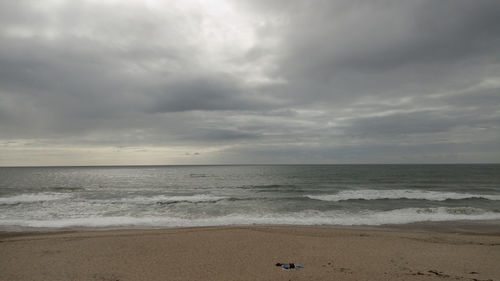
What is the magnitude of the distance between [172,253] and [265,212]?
10.2m

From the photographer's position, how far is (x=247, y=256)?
8.61 m

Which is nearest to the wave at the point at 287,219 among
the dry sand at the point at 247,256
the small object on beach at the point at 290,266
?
the dry sand at the point at 247,256

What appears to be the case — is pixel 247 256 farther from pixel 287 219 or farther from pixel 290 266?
pixel 287 219

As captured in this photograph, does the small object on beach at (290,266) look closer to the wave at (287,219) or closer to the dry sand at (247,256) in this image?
the dry sand at (247,256)

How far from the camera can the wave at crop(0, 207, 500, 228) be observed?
14.9m

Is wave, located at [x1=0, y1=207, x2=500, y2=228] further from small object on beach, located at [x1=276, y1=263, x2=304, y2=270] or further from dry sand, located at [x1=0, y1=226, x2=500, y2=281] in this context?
small object on beach, located at [x1=276, y1=263, x2=304, y2=270]

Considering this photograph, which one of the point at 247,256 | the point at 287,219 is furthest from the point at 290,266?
the point at 287,219

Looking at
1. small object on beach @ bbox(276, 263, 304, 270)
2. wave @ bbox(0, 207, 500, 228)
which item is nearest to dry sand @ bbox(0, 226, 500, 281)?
small object on beach @ bbox(276, 263, 304, 270)

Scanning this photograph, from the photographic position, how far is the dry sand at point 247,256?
7.13 m

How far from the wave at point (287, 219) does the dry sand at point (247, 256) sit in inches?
125

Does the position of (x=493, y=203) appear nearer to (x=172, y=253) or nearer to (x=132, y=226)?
(x=172, y=253)

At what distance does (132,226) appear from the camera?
14.4 m

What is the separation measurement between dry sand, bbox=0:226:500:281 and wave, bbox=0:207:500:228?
3.17 meters

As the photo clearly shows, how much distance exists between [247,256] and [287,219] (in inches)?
309
